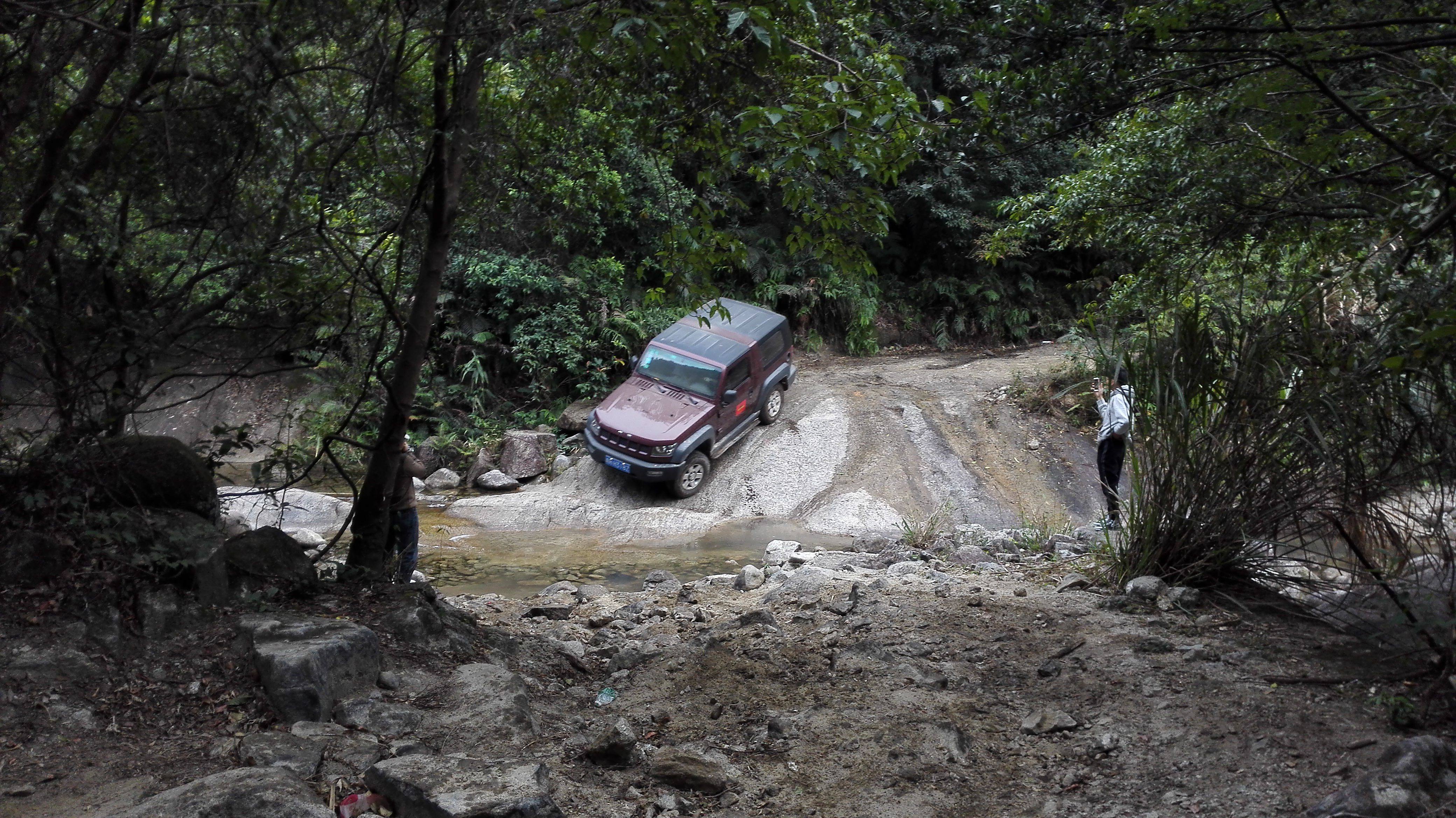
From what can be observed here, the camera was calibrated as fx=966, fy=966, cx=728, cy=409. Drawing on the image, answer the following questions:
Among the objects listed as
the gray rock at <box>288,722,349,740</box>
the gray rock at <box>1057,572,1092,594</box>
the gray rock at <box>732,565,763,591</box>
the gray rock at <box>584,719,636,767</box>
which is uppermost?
the gray rock at <box>288,722,349,740</box>

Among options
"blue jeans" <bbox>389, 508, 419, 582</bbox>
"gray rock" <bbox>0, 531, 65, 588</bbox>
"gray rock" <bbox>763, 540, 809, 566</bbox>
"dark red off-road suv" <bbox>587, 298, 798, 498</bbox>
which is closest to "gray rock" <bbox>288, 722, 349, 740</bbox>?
"gray rock" <bbox>0, 531, 65, 588</bbox>

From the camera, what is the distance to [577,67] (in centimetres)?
571

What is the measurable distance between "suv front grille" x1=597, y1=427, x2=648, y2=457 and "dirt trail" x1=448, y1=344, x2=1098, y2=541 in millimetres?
839

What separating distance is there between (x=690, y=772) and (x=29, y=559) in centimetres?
308

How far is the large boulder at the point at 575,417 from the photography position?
16.1 metres

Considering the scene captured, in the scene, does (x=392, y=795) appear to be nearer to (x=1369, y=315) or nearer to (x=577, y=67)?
(x=577, y=67)

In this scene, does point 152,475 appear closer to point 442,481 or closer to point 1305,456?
point 1305,456

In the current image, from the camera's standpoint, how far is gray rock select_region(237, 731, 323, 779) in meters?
3.48

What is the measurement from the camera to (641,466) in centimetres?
1303

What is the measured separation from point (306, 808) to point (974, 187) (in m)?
19.9

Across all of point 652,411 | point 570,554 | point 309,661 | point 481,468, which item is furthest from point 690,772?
point 481,468

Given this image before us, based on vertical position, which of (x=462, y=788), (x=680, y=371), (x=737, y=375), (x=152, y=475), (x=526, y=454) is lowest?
(x=526, y=454)

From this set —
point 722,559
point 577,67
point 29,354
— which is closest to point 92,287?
point 29,354

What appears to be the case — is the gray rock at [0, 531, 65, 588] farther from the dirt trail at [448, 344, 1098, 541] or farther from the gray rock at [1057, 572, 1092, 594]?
the dirt trail at [448, 344, 1098, 541]
